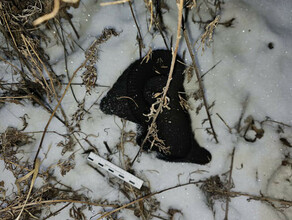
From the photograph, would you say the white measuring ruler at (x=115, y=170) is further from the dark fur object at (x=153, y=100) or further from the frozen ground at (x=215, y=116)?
the dark fur object at (x=153, y=100)

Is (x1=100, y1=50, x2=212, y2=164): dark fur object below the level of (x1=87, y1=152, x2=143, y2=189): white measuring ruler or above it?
above

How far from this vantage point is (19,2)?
2049mm

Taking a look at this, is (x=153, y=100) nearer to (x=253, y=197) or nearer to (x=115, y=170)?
(x=115, y=170)

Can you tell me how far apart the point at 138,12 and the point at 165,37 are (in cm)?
33

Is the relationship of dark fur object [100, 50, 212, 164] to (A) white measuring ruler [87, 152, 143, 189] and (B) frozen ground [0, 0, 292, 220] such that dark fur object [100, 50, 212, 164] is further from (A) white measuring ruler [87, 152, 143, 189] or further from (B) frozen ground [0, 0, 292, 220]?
(A) white measuring ruler [87, 152, 143, 189]

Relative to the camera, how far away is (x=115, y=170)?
2.29 metres

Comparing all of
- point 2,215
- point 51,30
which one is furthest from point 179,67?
point 2,215

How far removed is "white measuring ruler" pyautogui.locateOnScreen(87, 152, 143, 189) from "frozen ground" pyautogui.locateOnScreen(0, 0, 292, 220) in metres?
0.06

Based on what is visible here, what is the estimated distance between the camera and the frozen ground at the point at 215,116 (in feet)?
7.23

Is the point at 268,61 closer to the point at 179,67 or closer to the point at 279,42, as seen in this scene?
the point at 279,42

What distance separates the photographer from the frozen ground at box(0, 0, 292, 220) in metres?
2.21

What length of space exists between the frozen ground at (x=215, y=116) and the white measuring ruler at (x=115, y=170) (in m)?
0.06

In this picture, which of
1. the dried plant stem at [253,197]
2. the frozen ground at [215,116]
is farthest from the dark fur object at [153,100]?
the dried plant stem at [253,197]

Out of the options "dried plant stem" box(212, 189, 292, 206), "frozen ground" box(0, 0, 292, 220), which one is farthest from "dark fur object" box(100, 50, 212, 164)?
"dried plant stem" box(212, 189, 292, 206)
